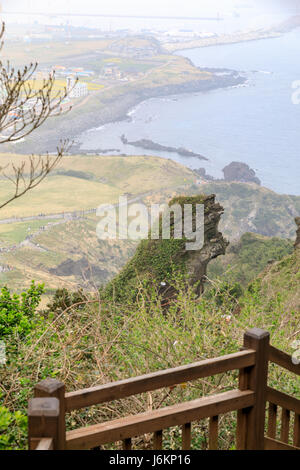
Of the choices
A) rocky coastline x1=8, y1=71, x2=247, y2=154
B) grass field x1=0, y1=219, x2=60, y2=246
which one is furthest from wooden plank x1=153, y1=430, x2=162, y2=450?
rocky coastline x1=8, y1=71, x2=247, y2=154

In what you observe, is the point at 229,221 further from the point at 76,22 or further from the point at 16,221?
the point at 76,22

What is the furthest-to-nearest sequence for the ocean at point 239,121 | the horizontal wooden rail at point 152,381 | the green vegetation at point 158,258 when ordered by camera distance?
the ocean at point 239,121
the green vegetation at point 158,258
the horizontal wooden rail at point 152,381

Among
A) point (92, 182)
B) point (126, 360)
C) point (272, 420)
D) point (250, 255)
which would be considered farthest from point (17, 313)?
point (92, 182)

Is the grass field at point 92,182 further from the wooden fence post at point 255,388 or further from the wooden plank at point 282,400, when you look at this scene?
the wooden fence post at point 255,388

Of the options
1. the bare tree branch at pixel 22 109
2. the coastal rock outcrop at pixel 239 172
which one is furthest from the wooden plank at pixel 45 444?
the coastal rock outcrop at pixel 239 172

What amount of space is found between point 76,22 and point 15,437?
76.3 m

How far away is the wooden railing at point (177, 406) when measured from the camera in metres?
1.22

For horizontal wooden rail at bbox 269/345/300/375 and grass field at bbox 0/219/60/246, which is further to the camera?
grass field at bbox 0/219/60/246

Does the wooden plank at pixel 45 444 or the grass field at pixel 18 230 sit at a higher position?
the wooden plank at pixel 45 444

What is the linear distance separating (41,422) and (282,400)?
2.83 ft

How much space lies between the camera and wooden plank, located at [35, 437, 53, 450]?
118cm

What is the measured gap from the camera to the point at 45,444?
3.88 ft

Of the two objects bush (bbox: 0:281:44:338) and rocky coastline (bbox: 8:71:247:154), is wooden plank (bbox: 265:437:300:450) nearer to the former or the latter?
bush (bbox: 0:281:44:338)

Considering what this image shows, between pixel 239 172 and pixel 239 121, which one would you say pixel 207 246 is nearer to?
pixel 239 172
